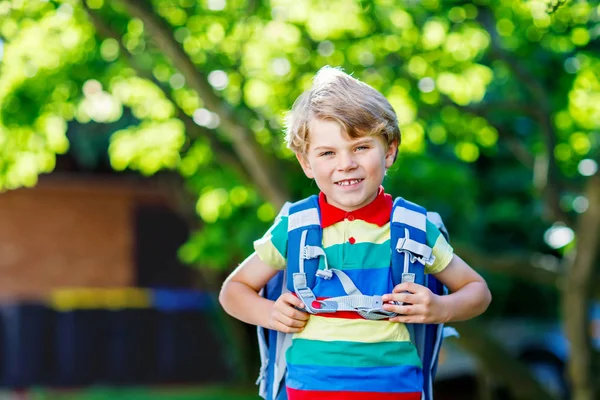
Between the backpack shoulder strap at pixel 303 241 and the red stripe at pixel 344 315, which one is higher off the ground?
the backpack shoulder strap at pixel 303 241

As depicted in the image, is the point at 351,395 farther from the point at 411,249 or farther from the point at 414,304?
the point at 411,249

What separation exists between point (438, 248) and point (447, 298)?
0.15m

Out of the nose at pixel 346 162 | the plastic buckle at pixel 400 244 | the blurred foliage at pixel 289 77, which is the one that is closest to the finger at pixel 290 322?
the plastic buckle at pixel 400 244

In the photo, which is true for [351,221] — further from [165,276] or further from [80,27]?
[165,276]

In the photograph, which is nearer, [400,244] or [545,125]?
[400,244]

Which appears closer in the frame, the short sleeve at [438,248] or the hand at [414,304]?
the hand at [414,304]

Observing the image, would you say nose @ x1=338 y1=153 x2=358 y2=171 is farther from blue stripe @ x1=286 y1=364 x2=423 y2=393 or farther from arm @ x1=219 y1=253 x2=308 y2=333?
blue stripe @ x1=286 y1=364 x2=423 y2=393

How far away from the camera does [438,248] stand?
3.04m

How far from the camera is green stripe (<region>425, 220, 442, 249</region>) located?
3.03 meters

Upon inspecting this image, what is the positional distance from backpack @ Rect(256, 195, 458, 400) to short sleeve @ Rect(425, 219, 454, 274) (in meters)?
0.03

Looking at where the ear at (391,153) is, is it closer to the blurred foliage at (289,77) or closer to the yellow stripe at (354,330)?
the yellow stripe at (354,330)

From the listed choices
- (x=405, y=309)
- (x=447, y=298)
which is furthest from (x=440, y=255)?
(x=405, y=309)

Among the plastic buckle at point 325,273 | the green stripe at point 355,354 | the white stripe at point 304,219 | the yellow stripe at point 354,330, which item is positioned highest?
the white stripe at point 304,219

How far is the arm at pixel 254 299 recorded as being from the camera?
9.82 ft
